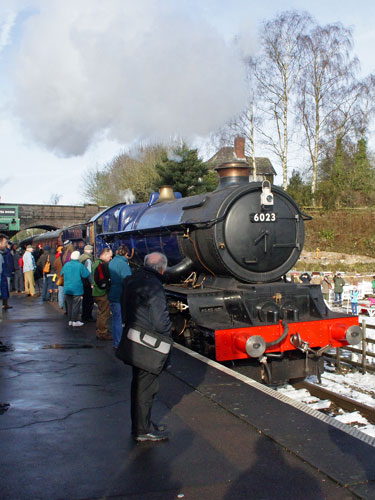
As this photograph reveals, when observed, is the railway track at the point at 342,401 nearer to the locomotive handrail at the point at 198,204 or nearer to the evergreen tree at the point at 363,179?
the locomotive handrail at the point at 198,204

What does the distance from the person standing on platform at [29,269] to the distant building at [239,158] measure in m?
12.2

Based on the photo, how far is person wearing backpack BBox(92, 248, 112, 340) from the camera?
779cm

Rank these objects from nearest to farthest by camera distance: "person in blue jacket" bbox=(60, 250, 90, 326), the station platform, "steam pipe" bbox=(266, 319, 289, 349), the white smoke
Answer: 1. the station platform
2. "steam pipe" bbox=(266, 319, 289, 349)
3. "person in blue jacket" bbox=(60, 250, 90, 326)
4. the white smoke

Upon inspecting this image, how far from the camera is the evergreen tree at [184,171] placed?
2467cm

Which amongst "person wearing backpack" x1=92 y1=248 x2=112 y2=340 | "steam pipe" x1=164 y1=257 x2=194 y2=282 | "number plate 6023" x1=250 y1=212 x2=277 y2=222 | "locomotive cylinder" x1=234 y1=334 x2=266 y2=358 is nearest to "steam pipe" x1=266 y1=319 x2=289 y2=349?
"locomotive cylinder" x1=234 y1=334 x2=266 y2=358

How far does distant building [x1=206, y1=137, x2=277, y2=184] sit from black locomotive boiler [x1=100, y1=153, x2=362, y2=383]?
704 inches

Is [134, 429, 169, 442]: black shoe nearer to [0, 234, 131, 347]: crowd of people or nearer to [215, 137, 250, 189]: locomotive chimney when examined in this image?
[0, 234, 131, 347]: crowd of people

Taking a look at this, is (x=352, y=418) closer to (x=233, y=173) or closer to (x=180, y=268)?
(x=180, y=268)

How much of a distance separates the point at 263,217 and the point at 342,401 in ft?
8.50

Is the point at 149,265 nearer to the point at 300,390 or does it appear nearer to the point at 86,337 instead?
the point at 300,390

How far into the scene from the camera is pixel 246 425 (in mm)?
4273

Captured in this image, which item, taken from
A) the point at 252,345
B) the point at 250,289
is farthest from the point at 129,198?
the point at 252,345

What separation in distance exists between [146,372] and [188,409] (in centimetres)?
95

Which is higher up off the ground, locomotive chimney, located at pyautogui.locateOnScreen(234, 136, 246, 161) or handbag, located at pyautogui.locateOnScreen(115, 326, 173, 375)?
locomotive chimney, located at pyautogui.locateOnScreen(234, 136, 246, 161)
